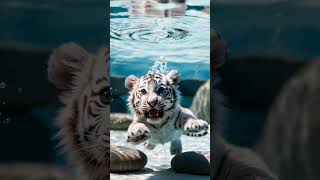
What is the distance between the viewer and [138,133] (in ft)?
11.4

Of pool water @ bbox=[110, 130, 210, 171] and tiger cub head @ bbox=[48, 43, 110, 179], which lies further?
pool water @ bbox=[110, 130, 210, 171]

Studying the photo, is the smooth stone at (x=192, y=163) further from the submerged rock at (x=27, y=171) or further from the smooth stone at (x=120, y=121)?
the submerged rock at (x=27, y=171)

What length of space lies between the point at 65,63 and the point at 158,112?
0.83 m

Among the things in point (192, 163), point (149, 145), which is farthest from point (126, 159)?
point (192, 163)

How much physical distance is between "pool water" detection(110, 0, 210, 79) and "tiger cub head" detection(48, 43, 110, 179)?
0.15 metres

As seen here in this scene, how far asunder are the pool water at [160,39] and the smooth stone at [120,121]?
13.1 inches

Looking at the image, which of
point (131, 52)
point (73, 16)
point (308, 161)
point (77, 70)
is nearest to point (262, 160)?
point (308, 161)

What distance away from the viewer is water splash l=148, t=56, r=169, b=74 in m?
3.49

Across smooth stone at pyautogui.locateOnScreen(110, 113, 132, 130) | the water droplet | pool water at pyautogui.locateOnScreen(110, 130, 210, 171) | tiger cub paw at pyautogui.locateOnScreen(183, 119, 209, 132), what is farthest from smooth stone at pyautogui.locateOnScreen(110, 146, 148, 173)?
the water droplet

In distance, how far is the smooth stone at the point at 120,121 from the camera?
350cm

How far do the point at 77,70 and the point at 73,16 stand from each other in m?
0.42

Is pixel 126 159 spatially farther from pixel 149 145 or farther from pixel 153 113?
pixel 153 113

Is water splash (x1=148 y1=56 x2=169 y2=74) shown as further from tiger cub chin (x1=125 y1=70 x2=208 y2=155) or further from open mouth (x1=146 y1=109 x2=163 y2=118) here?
open mouth (x1=146 y1=109 x2=163 y2=118)

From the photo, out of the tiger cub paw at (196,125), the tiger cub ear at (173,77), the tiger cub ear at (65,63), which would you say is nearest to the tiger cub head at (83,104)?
the tiger cub ear at (65,63)
